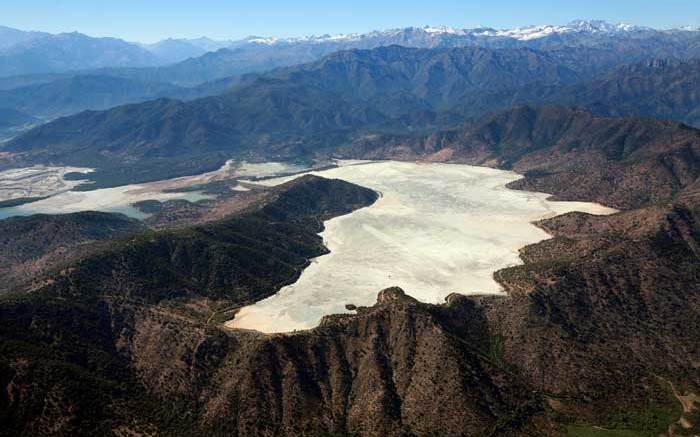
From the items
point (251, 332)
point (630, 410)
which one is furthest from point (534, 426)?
point (251, 332)

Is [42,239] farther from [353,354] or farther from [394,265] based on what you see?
[353,354]

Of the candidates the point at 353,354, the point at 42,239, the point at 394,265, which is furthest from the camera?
the point at 42,239

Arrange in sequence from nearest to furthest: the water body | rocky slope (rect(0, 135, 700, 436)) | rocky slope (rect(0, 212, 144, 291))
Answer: rocky slope (rect(0, 135, 700, 436)) → the water body → rocky slope (rect(0, 212, 144, 291))

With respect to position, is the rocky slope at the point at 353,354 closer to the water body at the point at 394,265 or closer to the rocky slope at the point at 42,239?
the water body at the point at 394,265

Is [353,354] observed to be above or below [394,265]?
above

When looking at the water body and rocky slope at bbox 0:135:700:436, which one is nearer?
rocky slope at bbox 0:135:700:436

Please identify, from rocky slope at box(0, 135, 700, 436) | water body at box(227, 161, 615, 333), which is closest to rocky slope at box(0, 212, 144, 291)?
rocky slope at box(0, 135, 700, 436)

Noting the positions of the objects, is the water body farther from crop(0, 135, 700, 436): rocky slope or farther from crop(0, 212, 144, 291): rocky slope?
crop(0, 212, 144, 291): rocky slope

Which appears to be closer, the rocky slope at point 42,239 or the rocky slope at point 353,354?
the rocky slope at point 353,354

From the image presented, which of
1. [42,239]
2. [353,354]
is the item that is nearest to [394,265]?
[353,354]

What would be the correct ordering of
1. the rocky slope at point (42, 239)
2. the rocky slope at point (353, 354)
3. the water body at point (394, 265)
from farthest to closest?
the rocky slope at point (42, 239) < the water body at point (394, 265) < the rocky slope at point (353, 354)

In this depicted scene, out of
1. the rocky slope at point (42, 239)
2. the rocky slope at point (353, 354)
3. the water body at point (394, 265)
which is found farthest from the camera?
the rocky slope at point (42, 239)

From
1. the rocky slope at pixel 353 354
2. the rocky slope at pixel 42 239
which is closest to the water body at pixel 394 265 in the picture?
the rocky slope at pixel 353 354

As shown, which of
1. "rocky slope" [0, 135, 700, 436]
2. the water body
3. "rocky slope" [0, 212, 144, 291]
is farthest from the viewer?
"rocky slope" [0, 212, 144, 291]
